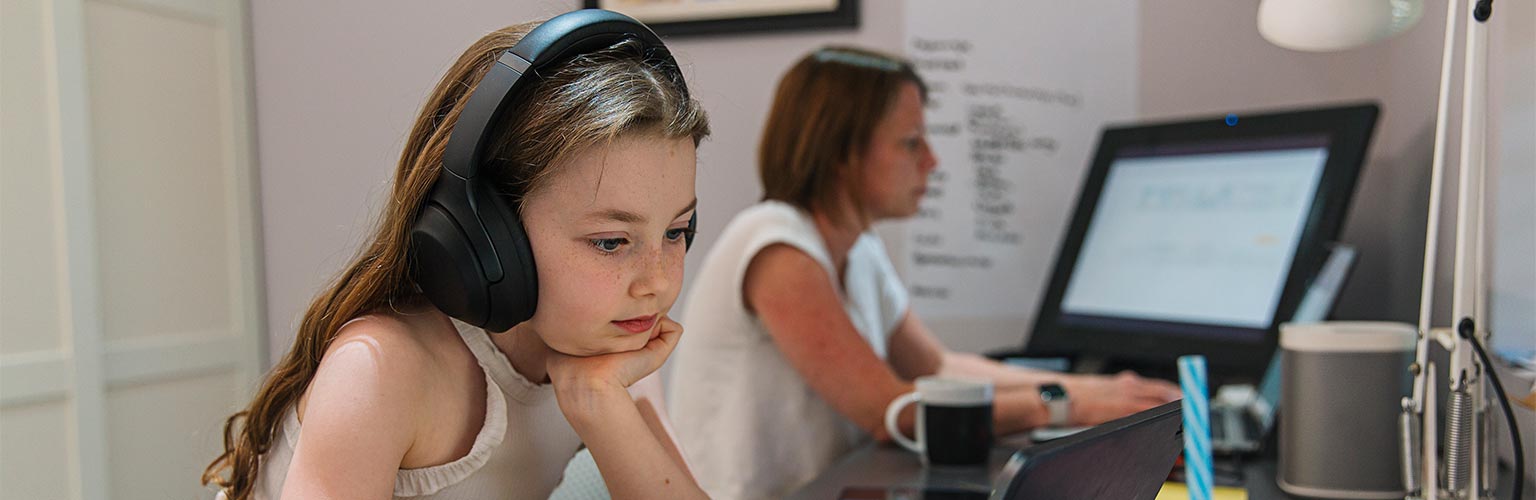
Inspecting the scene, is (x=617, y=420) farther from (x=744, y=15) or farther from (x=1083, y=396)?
(x=744, y=15)

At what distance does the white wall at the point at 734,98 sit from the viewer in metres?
0.67

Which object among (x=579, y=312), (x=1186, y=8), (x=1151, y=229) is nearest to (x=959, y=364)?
(x=1151, y=229)

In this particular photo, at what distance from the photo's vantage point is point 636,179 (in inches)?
29.5

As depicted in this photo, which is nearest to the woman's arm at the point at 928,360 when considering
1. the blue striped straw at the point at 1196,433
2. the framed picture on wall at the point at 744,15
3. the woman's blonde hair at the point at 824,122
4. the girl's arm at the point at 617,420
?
the woman's blonde hair at the point at 824,122

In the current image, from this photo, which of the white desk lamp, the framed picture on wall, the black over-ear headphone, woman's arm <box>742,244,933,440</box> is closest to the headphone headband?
the black over-ear headphone

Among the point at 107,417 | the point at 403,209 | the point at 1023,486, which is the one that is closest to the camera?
the point at 1023,486

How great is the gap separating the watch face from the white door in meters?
0.98

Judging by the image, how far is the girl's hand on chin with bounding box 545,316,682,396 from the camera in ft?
2.71

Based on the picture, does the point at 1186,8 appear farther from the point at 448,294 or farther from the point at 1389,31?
the point at 448,294

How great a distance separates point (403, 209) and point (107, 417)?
0.20 m

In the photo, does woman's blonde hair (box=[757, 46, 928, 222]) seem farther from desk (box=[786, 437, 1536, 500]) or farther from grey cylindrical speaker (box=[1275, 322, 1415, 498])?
grey cylindrical speaker (box=[1275, 322, 1415, 498])

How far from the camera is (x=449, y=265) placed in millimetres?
710

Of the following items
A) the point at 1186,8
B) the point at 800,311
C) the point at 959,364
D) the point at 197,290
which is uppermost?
the point at 1186,8

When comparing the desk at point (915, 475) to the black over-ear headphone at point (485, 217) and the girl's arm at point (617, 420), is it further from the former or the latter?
the black over-ear headphone at point (485, 217)
